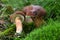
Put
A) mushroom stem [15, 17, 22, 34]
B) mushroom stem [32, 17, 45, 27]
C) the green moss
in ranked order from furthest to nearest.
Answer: mushroom stem [32, 17, 45, 27], mushroom stem [15, 17, 22, 34], the green moss

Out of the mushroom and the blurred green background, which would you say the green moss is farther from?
the mushroom

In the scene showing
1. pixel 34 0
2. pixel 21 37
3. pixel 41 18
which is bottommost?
pixel 21 37

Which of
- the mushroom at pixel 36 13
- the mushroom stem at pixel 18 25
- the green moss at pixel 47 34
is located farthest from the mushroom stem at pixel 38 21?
the green moss at pixel 47 34

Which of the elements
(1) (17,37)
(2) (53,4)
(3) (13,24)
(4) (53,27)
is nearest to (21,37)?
(1) (17,37)

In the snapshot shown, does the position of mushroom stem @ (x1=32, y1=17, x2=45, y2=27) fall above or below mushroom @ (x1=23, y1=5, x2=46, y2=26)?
below

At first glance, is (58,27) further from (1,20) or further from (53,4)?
(1,20)

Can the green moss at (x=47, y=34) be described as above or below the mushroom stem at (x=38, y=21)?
below

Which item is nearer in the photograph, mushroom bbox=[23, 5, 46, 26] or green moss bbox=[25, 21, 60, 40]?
green moss bbox=[25, 21, 60, 40]

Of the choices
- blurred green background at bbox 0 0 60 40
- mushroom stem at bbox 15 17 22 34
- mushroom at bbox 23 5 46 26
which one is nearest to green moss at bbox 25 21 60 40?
blurred green background at bbox 0 0 60 40

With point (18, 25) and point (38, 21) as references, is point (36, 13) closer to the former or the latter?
point (38, 21)

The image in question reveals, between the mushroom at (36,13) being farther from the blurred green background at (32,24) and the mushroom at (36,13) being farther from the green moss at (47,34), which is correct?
the green moss at (47,34)

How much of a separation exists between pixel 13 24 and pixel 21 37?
408mm

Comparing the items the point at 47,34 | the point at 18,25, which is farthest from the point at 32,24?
the point at 47,34

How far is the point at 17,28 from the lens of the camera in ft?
11.5
